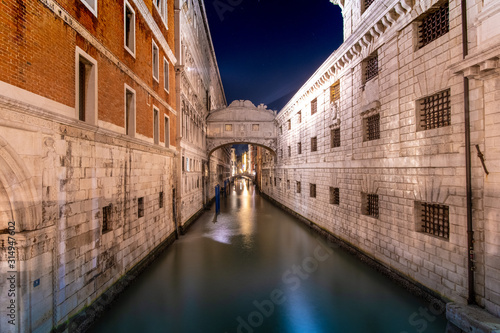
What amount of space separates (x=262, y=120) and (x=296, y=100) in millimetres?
8697

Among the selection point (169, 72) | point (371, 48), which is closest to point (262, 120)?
point (169, 72)

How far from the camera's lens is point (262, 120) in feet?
98.3

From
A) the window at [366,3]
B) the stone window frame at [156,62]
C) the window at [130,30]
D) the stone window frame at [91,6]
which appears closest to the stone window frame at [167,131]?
the stone window frame at [156,62]

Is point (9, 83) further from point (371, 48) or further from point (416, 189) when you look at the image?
point (371, 48)

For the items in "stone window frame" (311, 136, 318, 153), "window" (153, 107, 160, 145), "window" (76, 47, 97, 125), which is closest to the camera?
Answer: "window" (76, 47, 97, 125)

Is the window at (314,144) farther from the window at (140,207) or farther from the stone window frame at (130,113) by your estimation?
the stone window frame at (130,113)

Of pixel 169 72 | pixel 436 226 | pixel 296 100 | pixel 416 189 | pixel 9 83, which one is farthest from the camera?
pixel 296 100

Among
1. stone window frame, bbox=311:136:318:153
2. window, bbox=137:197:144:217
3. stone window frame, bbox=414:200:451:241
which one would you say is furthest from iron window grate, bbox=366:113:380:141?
window, bbox=137:197:144:217

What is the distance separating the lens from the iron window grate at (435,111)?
7.23 m

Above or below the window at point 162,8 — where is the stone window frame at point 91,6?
below

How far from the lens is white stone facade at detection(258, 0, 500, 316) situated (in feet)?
19.4

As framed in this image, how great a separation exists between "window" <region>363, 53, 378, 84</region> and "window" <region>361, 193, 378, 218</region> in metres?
4.79

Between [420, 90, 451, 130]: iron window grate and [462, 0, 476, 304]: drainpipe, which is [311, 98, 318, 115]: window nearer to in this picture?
[420, 90, 451, 130]: iron window grate

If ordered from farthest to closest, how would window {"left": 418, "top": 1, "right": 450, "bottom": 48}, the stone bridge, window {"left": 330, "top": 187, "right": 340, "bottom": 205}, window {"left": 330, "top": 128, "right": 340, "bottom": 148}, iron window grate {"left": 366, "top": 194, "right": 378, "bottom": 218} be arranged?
the stone bridge
window {"left": 330, "top": 187, "right": 340, "bottom": 205}
window {"left": 330, "top": 128, "right": 340, "bottom": 148}
iron window grate {"left": 366, "top": 194, "right": 378, "bottom": 218}
window {"left": 418, "top": 1, "right": 450, "bottom": 48}
